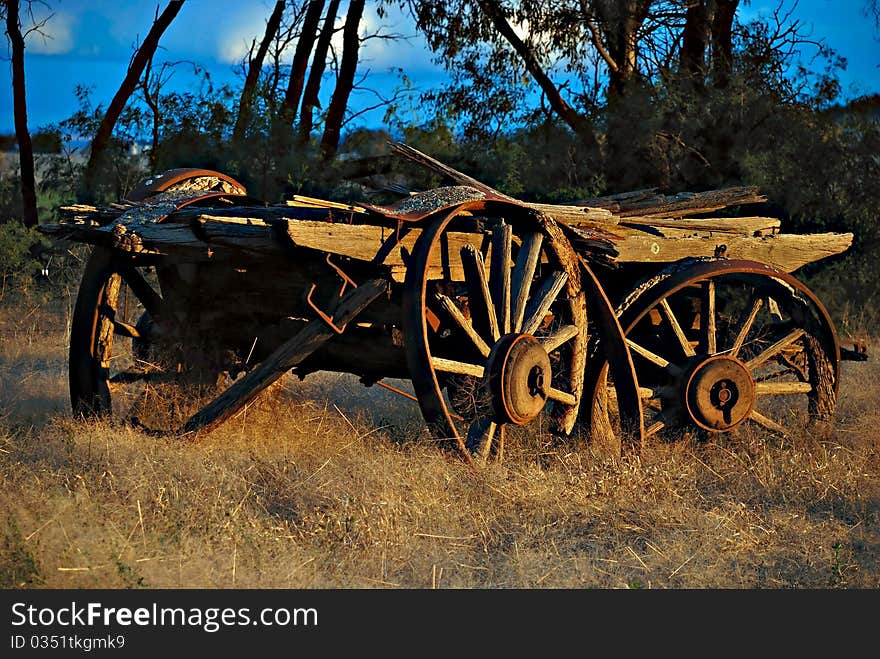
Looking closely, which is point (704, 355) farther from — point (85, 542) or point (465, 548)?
point (85, 542)

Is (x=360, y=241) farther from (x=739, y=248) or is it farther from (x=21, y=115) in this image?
(x=21, y=115)

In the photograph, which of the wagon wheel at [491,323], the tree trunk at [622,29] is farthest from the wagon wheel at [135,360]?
the tree trunk at [622,29]

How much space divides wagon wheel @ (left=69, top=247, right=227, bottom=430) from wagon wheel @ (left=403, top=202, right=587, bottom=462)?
1.96 m

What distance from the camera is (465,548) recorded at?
5117mm

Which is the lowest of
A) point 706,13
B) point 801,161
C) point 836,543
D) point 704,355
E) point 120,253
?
point 836,543

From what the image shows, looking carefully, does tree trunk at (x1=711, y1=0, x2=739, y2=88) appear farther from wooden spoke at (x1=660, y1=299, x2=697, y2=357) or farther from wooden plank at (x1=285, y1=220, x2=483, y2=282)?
wooden plank at (x1=285, y1=220, x2=483, y2=282)

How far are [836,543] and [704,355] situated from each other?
204cm

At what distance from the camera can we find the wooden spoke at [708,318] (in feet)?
24.1

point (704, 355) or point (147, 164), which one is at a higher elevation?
point (147, 164)

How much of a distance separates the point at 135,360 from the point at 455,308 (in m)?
2.72

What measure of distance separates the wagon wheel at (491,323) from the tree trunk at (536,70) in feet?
28.9

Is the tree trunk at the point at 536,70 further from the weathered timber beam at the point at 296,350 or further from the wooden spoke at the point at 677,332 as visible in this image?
the weathered timber beam at the point at 296,350

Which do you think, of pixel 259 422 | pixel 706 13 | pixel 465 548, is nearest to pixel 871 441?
pixel 465 548

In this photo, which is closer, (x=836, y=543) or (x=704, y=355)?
(x=836, y=543)
